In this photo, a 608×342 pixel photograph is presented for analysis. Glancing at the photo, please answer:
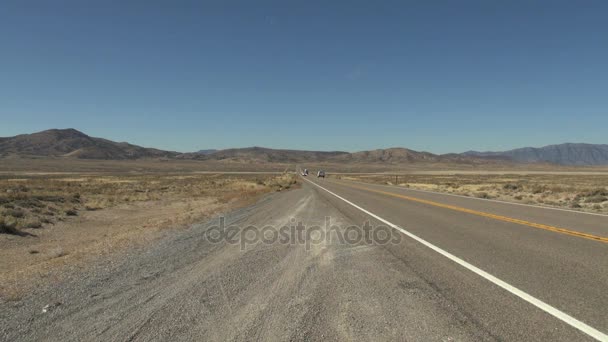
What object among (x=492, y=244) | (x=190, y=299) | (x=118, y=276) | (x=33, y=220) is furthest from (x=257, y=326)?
(x=33, y=220)

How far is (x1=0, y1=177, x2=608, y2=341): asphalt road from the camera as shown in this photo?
378 centimetres

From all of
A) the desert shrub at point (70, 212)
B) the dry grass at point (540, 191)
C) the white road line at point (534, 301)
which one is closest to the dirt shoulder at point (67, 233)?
the desert shrub at point (70, 212)

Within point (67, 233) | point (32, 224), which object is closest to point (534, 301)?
point (67, 233)

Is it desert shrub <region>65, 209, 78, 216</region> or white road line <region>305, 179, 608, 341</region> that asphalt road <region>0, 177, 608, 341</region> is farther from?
desert shrub <region>65, 209, 78, 216</region>

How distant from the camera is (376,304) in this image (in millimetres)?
4414

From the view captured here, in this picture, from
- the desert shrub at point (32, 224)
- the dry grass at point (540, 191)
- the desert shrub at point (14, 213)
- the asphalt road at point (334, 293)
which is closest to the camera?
the asphalt road at point (334, 293)

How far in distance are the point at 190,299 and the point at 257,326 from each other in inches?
51.5

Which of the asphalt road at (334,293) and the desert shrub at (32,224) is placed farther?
the desert shrub at (32,224)

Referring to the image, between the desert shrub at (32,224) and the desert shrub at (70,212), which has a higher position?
the desert shrub at (32,224)

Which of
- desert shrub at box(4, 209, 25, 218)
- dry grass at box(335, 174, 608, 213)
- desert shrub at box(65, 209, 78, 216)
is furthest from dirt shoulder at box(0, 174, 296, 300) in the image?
dry grass at box(335, 174, 608, 213)

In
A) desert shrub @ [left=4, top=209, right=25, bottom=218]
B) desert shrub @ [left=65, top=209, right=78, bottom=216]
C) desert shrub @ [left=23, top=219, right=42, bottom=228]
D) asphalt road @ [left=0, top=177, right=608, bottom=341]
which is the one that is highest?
asphalt road @ [left=0, top=177, right=608, bottom=341]

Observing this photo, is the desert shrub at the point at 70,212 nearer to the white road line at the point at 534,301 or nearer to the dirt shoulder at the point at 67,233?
the dirt shoulder at the point at 67,233

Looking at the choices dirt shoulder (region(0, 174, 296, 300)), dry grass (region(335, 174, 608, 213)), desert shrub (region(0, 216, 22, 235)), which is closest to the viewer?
dirt shoulder (region(0, 174, 296, 300))

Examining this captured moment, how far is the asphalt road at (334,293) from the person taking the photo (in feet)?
12.4
